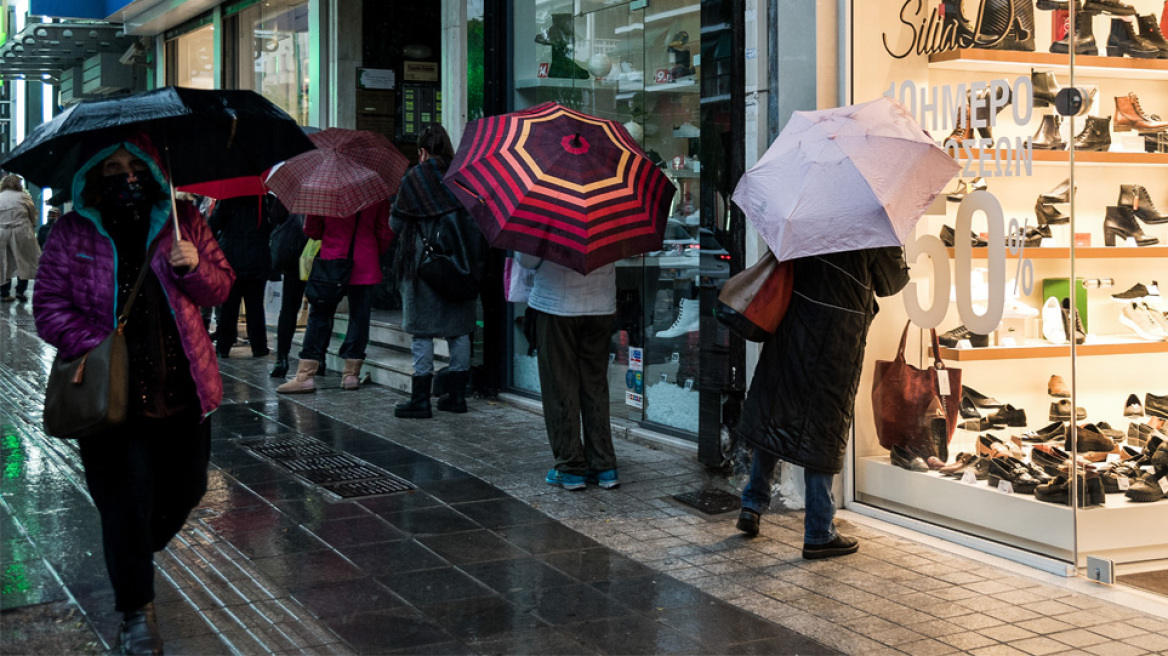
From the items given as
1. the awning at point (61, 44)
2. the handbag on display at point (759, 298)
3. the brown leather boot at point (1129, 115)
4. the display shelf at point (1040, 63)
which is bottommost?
the handbag on display at point (759, 298)

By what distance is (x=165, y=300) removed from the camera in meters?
4.46

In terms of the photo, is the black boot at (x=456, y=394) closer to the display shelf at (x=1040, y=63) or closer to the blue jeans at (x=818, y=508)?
the blue jeans at (x=818, y=508)

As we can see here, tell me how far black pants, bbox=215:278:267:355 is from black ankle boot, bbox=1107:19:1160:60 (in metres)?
8.42

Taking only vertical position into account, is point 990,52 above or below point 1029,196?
above

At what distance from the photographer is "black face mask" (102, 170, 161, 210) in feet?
14.4

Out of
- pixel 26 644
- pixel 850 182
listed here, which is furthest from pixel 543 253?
pixel 26 644

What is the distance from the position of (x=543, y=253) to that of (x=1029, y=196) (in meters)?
2.32

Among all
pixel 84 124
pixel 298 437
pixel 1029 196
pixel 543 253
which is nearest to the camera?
pixel 84 124

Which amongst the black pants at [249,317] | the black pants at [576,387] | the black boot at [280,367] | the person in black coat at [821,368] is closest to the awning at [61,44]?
the black pants at [249,317]

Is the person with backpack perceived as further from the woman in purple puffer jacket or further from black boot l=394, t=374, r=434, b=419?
the woman in purple puffer jacket

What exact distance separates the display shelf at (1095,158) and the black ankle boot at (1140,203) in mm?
120

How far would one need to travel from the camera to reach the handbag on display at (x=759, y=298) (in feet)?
18.2

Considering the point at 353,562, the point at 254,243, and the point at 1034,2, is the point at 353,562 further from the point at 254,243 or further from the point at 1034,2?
the point at 254,243

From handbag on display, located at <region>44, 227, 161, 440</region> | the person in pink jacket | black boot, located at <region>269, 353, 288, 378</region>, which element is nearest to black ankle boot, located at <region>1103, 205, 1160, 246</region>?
handbag on display, located at <region>44, 227, 161, 440</region>
